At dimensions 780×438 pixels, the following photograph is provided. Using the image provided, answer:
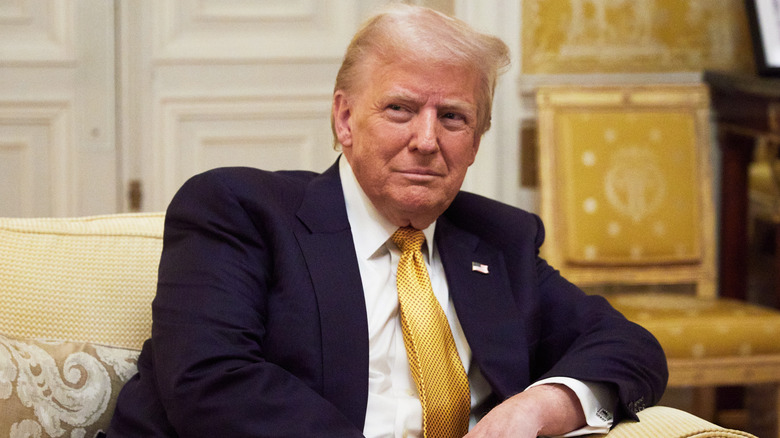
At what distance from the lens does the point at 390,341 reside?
151 centimetres

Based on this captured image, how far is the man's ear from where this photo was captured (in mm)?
1578

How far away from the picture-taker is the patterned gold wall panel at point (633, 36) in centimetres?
327

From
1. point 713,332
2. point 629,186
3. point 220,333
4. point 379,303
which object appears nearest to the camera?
point 220,333

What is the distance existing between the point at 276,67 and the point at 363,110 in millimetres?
2061

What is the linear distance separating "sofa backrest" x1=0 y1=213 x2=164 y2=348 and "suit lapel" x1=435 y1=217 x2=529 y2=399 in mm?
587

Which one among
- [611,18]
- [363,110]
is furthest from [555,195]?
[363,110]

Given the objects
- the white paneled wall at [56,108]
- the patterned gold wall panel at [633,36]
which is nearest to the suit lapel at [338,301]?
the patterned gold wall panel at [633,36]

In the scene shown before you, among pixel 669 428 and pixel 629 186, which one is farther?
pixel 629 186

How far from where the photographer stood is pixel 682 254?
3.05m

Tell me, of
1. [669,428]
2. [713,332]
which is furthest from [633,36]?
[669,428]

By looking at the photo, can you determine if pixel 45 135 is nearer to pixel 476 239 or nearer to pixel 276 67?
pixel 276 67

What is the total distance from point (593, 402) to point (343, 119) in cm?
69

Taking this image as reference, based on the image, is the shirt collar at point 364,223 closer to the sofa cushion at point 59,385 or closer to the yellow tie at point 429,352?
the yellow tie at point 429,352

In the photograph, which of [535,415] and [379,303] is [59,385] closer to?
[379,303]
